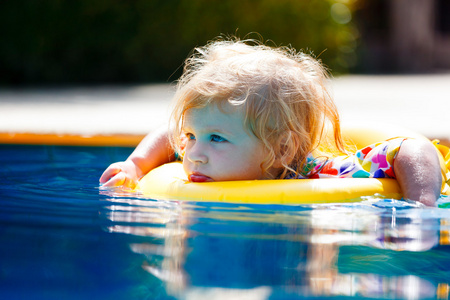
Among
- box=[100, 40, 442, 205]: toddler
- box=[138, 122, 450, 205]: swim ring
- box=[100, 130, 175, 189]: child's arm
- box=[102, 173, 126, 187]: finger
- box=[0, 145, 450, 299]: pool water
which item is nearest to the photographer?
box=[0, 145, 450, 299]: pool water

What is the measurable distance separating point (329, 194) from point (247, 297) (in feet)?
3.48

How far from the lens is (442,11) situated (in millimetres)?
18234

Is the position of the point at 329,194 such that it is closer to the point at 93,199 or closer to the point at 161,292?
the point at 93,199

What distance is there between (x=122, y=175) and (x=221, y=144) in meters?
0.62

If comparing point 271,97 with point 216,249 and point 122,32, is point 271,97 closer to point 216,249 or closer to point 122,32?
point 216,249

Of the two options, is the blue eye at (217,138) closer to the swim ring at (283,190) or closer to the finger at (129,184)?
the swim ring at (283,190)

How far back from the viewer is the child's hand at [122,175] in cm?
310

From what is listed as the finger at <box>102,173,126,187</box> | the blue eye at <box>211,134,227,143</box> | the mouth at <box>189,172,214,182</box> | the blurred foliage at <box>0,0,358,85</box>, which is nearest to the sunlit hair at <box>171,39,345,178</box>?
the blue eye at <box>211,134,227,143</box>

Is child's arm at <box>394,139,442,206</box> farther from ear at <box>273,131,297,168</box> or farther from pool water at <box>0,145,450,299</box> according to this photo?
ear at <box>273,131,297,168</box>

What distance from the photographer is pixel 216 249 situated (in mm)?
2002

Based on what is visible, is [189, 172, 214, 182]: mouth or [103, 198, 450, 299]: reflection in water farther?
[189, 172, 214, 182]: mouth

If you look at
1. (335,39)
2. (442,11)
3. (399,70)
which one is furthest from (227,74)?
(442,11)

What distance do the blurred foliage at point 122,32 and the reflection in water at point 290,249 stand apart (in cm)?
919

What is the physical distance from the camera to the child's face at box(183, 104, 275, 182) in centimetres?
276
